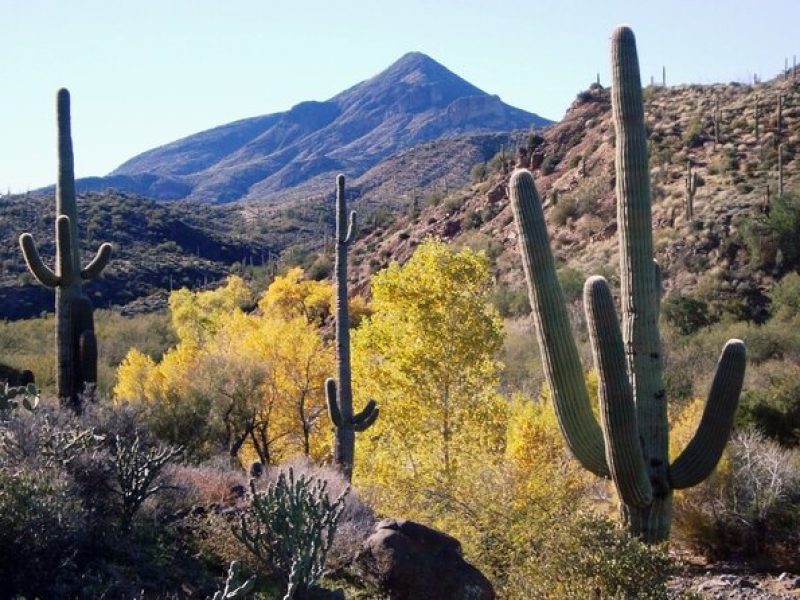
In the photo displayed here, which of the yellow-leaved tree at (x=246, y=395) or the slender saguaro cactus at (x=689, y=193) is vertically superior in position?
the slender saguaro cactus at (x=689, y=193)

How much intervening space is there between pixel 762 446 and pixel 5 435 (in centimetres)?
1048

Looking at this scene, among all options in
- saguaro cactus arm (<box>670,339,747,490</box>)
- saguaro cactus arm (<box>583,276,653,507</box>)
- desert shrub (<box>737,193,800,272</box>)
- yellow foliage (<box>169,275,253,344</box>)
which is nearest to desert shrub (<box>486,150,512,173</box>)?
yellow foliage (<box>169,275,253,344</box>)

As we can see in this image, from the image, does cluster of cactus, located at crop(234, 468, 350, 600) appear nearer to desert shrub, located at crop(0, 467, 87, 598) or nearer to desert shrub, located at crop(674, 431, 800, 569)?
desert shrub, located at crop(0, 467, 87, 598)

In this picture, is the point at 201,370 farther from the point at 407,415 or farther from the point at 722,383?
the point at 722,383

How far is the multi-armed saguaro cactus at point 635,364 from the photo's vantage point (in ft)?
24.8

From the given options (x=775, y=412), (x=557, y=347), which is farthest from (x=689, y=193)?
(x=557, y=347)

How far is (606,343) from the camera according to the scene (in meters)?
7.13

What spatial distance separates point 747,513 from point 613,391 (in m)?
5.78

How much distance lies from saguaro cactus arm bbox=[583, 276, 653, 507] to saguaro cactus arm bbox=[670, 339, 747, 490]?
0.55 meters

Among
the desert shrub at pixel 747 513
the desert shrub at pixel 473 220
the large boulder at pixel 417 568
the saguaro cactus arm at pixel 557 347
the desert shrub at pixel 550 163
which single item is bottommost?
the desert shrub at pixel 747 513

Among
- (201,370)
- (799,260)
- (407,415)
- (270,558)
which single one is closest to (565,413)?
(270,558)

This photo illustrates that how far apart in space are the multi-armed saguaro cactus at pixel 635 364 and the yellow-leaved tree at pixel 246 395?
870 cm

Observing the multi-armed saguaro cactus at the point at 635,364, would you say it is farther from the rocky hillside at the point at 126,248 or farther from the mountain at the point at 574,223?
the rocky hillside at the point at 126,248

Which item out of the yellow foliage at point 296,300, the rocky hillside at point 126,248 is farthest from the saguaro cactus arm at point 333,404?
the rocky hillside at point 126,248
